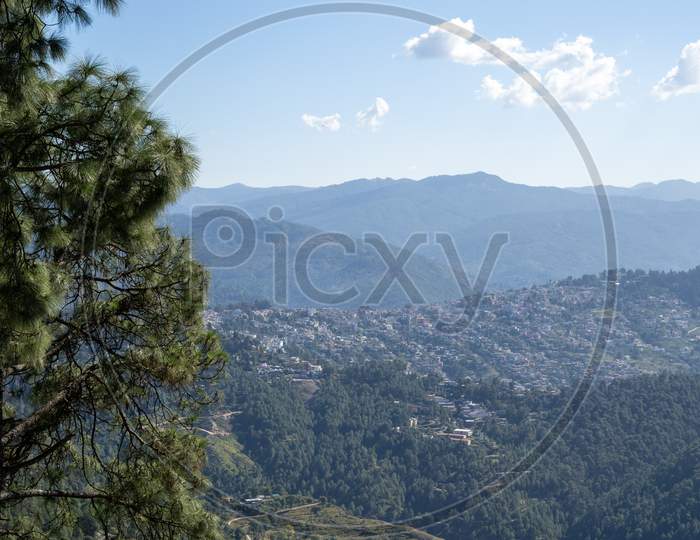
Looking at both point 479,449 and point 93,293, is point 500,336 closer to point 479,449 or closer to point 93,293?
point 479,449

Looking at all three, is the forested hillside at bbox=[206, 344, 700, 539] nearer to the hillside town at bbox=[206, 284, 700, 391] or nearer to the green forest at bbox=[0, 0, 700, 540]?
the hillside town at bbox=[206, 284, 700, 391]

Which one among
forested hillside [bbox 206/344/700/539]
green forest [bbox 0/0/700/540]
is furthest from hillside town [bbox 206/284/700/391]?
green forest [bbox 0/0/700/540]

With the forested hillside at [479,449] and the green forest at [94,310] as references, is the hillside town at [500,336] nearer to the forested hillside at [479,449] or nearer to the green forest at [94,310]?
the forested hillside at [479,449]

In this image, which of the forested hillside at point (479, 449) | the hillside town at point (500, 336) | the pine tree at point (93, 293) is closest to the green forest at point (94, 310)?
the pine tree at point (93, 293)

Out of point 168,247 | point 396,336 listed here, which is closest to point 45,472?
point 168,247

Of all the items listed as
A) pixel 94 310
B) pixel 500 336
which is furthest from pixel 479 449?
pixel 94 310

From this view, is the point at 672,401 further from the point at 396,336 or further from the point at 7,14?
the point at 7,14

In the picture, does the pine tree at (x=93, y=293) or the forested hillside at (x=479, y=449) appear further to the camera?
the forested hillside at (x=479, y=449)

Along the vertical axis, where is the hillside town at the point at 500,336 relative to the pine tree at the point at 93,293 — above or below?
below
